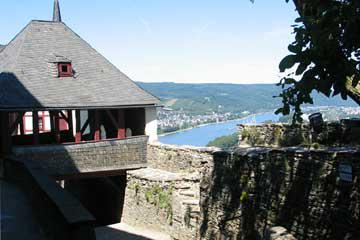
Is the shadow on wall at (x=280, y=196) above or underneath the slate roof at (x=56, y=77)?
underneath

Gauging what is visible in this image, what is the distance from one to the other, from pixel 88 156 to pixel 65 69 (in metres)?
3.24

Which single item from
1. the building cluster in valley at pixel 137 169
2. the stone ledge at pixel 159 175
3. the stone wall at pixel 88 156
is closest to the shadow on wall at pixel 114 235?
the building cluster in valley at pixel 137 169

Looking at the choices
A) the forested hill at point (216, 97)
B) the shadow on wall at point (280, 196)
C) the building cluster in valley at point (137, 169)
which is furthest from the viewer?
the forested hill at point (216, 97)

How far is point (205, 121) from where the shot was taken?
279 feet

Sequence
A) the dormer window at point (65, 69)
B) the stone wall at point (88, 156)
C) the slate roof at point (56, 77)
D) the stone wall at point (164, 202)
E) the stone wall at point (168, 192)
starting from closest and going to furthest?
the stone wall at point (164, 202) < the stone wall at point (168, 192) < the stone wall at point (88, 156) < the slate roof at point (56, 77) < the dormer window at point (65, 69)

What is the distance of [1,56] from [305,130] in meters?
11.8

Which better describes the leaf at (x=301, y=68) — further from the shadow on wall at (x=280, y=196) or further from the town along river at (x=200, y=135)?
the town along river at (x=200, y=135)

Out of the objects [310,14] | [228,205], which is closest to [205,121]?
[228,205]

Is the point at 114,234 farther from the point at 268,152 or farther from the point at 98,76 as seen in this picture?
the point at 268,152

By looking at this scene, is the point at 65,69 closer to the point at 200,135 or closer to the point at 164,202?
the point at 164,202

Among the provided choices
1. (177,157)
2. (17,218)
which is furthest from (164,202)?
(17,218)

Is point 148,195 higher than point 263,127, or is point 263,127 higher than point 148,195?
point 263,127

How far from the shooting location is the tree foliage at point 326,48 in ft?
10.5

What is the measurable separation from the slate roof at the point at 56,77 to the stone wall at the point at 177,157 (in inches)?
71.9
